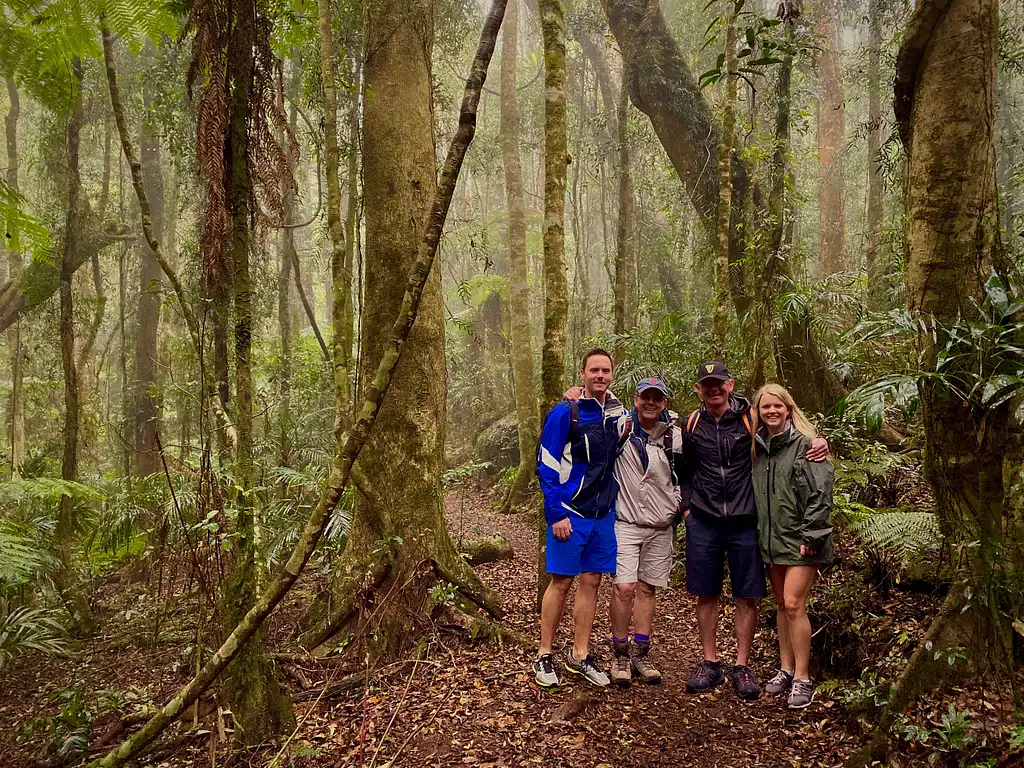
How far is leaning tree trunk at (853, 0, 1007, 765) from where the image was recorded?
133 inches

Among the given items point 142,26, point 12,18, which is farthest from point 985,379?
point 12,18

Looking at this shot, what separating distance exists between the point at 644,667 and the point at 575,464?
1.53m

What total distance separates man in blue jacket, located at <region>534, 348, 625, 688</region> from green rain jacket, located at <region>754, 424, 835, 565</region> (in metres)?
0.98

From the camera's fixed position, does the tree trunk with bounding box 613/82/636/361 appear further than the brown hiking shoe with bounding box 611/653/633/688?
Yes

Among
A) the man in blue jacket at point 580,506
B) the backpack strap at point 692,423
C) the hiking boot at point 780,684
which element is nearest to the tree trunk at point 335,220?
the man in blue jacket at point 580,506

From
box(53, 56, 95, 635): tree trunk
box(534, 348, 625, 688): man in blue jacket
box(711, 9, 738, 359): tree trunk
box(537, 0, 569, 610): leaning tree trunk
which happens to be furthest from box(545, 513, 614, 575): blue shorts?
box(53, 56, 95, 635): tree trunk

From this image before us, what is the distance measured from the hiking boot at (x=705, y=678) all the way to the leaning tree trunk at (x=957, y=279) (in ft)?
3.67

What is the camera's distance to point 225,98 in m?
4.20

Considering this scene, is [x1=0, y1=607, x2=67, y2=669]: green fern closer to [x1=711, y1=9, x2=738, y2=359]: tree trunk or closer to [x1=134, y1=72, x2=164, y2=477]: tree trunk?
[x1=134, y1=72, x2=164, y2=477]: tree trunk

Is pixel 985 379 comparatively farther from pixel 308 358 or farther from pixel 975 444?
pixel 308 358

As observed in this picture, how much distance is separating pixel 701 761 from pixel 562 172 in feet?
14.3

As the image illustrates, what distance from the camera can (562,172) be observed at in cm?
538

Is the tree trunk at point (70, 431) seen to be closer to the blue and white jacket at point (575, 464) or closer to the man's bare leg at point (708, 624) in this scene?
the blue and white jacket at point (575, 464)

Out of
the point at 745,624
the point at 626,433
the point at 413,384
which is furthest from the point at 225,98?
the point at 745,624
